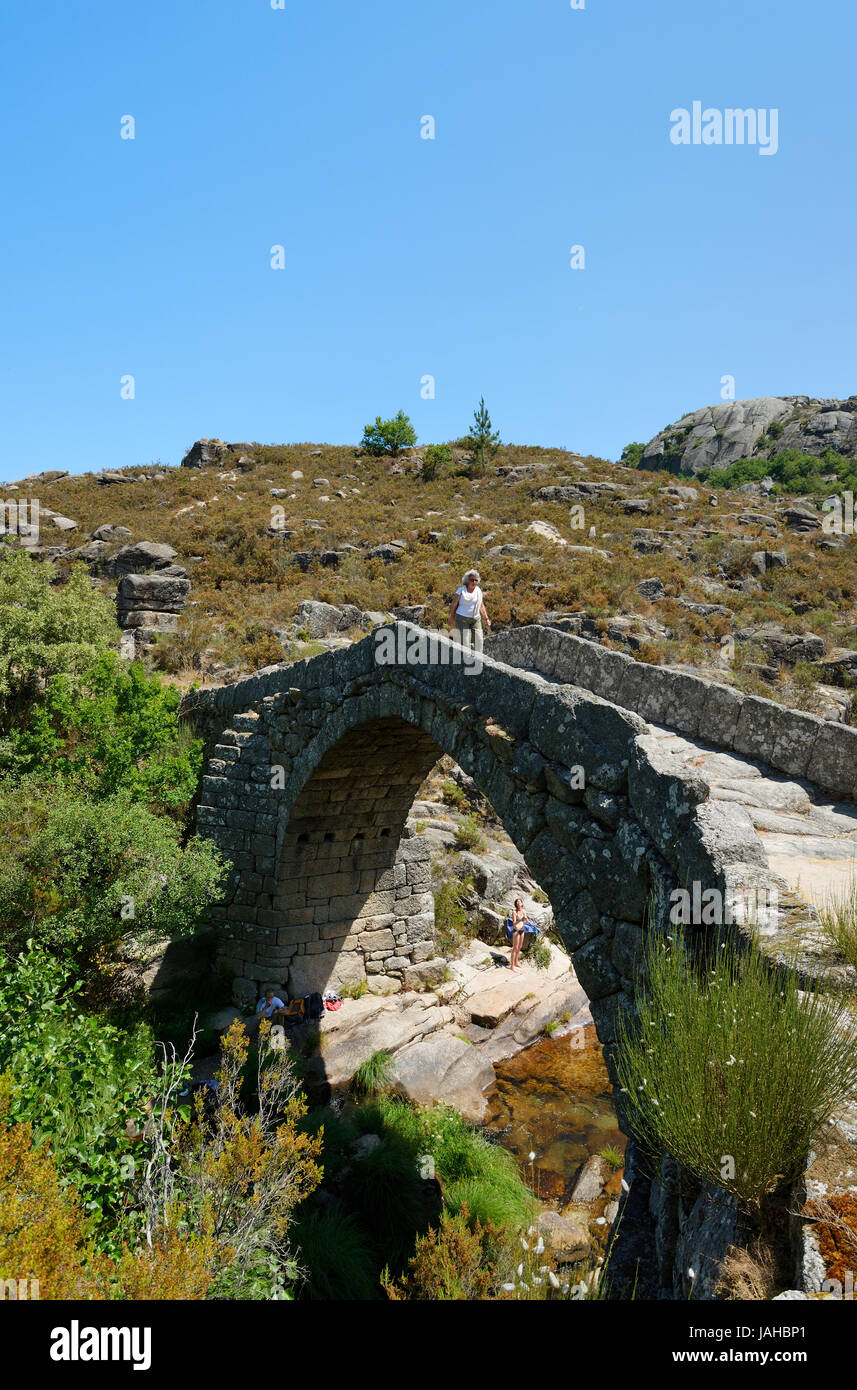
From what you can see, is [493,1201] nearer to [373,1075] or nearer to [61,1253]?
[373,1075]

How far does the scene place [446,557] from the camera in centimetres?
2459

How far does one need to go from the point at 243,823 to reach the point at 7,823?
10.2 feet

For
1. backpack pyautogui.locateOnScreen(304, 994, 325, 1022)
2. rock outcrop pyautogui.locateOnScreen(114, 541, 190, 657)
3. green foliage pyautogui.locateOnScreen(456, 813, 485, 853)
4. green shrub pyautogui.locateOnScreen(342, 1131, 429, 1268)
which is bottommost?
green shrub pyautogui.locateOnScreen(342, 1131, 429, 1268)

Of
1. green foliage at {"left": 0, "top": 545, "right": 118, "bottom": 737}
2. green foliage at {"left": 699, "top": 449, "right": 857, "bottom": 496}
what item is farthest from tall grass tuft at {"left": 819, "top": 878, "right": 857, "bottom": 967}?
green foliage at {"left": 699, "top": 449, "right": 857, "bottom": 496}

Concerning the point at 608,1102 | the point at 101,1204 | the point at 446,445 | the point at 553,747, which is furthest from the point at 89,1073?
the point at 446,445

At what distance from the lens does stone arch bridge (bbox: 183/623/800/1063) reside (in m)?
4.46

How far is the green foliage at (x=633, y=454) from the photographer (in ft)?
258

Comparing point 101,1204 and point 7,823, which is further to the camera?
point 7,823

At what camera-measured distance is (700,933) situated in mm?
3777

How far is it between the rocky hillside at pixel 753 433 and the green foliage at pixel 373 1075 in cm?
5650

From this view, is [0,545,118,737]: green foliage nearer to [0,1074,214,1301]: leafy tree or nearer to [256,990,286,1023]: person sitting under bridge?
[256,990,286,1023]: person sitting under bridge

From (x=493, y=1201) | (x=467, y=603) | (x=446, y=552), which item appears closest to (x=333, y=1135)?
(x=493, y=1201)

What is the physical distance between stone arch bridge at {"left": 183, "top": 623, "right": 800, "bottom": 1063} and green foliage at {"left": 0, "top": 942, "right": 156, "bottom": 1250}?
3442 millimetres
